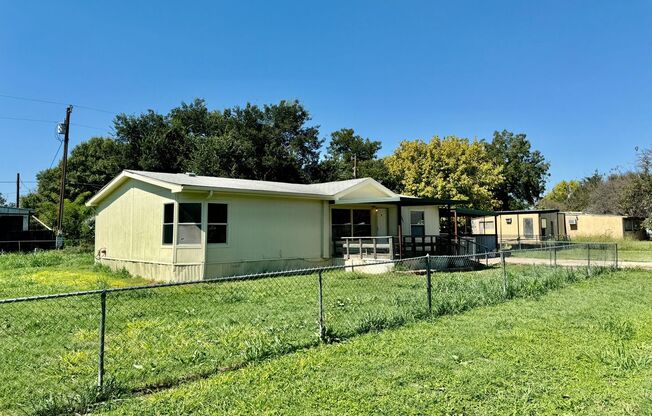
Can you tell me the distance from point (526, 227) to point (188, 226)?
2734 centimetres

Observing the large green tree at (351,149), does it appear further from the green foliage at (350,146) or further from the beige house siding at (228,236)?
the beige house siding at (228,236)

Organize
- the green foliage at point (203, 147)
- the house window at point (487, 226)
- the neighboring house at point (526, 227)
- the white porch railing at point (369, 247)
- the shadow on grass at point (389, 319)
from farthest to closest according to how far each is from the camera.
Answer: the house window at point (487, 226) < the green foliage at point (203, 147) < the neighboring house at point (526, 227) < the white porch railing at point (369, 247) < the shadow on grass at point (389, 319)

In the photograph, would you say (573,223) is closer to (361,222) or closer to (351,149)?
(351,149)

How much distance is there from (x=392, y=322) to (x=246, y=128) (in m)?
30.7

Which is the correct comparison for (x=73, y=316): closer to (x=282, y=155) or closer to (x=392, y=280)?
(x=392, y=280)

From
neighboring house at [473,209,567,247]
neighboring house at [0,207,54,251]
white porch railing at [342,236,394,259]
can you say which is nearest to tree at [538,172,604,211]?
neighboring house at [473,209,567,247]

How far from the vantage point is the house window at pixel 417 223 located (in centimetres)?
1880

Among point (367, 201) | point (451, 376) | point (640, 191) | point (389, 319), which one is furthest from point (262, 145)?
point (451, 376)

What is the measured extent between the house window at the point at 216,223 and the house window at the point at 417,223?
911cm

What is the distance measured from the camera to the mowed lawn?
11.1ft

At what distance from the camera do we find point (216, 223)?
12852mm

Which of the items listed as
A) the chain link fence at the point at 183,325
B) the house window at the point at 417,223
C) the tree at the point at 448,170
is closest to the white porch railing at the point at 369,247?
the chain link fence at the point at 183,325

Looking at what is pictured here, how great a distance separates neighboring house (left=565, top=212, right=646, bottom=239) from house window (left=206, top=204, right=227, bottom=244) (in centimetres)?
3161

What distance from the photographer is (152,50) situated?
60.3 feet
